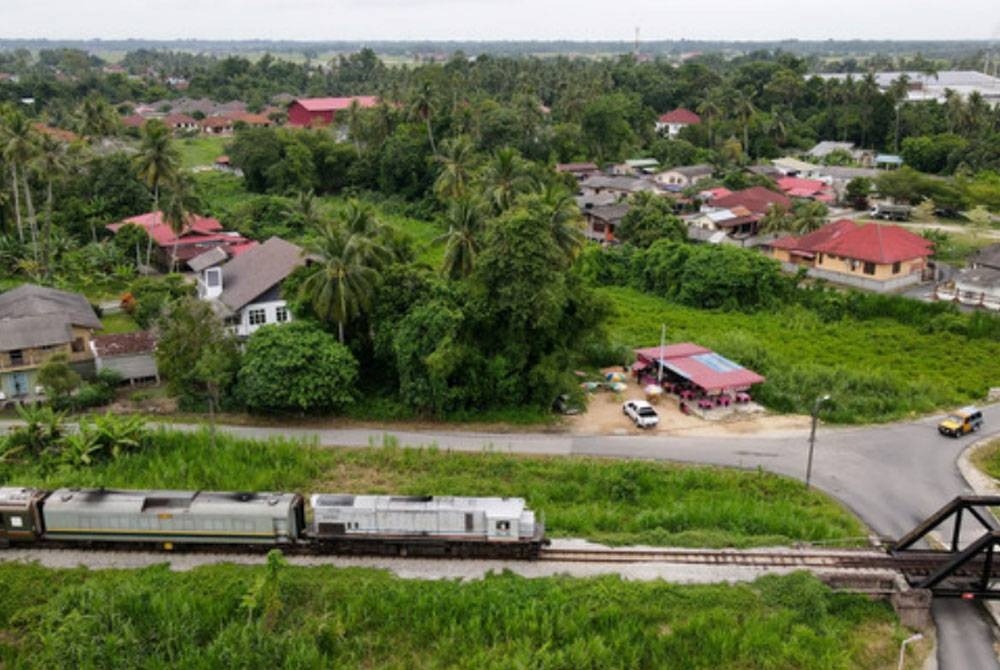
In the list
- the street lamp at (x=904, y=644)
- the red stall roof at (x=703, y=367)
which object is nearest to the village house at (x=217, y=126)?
the red stall roof at (x=703, y=367)

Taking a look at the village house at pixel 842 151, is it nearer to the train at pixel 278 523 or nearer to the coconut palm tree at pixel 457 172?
the coconut palm tree at pixel 457 172

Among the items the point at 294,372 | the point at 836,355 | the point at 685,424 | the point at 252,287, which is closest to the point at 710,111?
the point at 836,355

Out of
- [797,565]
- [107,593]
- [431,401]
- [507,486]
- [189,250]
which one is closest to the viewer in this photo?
[107,593]

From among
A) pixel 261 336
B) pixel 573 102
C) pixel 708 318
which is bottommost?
pixel 708 318

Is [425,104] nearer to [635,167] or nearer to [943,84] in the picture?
[635,167]

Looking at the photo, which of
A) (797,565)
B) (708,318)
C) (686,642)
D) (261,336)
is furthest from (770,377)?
(261,336)

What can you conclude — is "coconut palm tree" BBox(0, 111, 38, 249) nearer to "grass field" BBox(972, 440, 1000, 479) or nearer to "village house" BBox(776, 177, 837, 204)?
"grass field" BBox(972, 440, 1000, 479)

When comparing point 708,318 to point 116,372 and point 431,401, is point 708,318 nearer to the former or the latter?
point 431,401
